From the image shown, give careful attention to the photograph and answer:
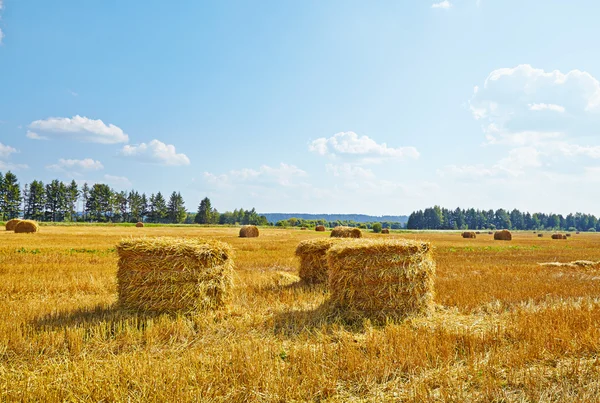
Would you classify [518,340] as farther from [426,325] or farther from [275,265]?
[275,265]

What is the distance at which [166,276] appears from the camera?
25.1 feet

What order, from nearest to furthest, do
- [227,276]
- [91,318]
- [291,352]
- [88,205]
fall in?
[291,352] → [91,318] → [227,276] → [88,205]

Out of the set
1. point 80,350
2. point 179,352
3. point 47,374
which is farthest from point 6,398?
point 179,352

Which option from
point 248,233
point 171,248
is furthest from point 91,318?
point 248,233

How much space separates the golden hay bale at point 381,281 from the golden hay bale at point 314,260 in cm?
304

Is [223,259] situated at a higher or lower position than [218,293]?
higher

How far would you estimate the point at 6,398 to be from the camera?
4.16m

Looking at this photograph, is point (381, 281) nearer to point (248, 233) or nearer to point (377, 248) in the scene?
point (377, 248)

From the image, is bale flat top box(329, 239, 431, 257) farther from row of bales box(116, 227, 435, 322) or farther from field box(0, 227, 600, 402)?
field box(0, 227, 600, 402)

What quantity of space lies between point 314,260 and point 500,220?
211 meters

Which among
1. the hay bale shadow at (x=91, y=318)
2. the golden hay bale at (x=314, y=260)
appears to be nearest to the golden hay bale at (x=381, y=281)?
the golden hay bale at (x=314, y=260)

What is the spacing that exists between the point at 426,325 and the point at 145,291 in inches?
220

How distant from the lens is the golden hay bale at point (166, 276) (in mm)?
7633

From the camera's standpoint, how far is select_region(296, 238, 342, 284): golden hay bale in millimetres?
11352
